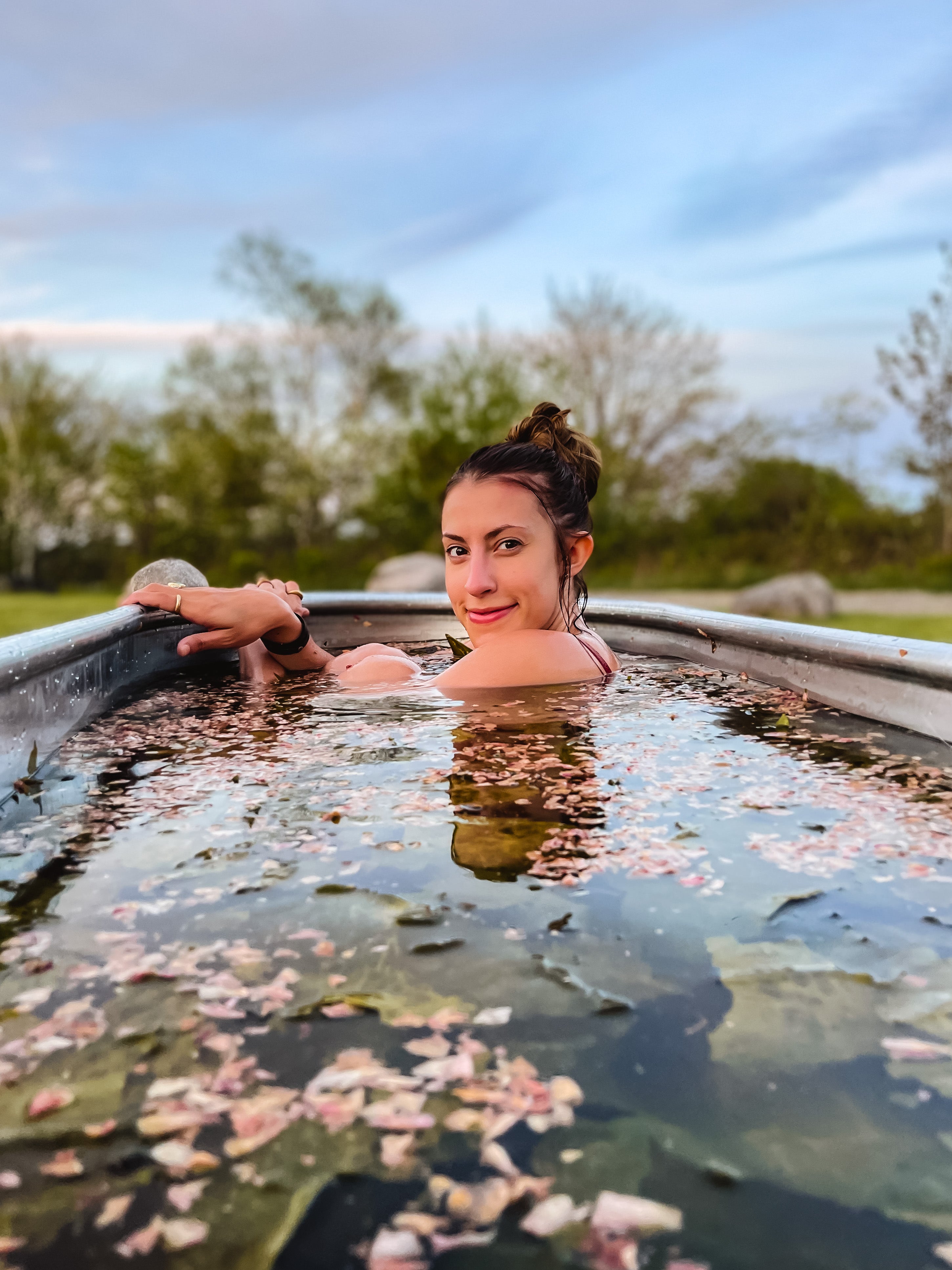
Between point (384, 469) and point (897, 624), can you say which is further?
point (384, 469)

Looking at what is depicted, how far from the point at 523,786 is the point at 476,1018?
95 centimetres

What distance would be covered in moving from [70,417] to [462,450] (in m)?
12.7

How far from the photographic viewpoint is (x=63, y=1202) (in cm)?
86

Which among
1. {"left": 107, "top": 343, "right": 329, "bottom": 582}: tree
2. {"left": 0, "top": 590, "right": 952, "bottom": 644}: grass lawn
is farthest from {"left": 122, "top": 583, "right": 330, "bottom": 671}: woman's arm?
{"left": 107, "top": 343, "right": 329, "bottom": 582}: tree

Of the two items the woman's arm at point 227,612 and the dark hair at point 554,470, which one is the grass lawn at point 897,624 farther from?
the woman's arm at point 227,612

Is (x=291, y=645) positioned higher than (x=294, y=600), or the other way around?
(x=294, y=600)

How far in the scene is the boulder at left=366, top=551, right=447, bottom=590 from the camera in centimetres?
1330

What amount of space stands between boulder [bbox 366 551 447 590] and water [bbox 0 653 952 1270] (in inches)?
441

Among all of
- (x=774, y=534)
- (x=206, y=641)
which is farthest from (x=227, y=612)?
(x=774, y=534)

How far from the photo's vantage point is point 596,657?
3449 millimetres

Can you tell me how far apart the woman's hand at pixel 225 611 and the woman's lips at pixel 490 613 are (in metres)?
0.87

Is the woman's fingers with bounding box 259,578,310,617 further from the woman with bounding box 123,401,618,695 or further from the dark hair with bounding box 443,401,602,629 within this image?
Answer: the dark hair with bounding box 443,401,602,629

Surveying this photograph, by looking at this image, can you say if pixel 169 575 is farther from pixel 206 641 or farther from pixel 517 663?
pixel 517 663

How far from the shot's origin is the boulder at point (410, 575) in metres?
13.3
